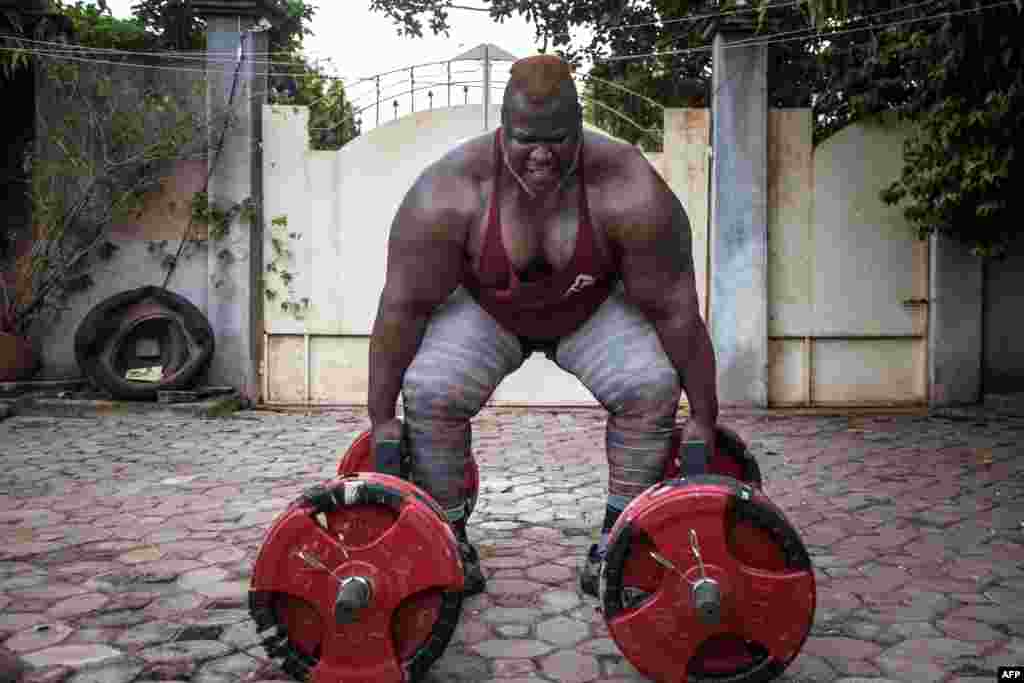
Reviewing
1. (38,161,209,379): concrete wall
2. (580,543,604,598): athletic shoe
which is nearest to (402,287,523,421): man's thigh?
(580,543,604,598): athletic shoe

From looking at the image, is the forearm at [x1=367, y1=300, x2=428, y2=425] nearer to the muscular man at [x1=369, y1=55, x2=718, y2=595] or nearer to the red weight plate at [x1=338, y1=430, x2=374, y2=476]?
the muscular man at [x1=369, y1=55, x2=718, y2=595]

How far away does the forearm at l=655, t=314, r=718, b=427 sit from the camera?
2771 mm

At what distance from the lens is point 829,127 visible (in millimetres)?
9148

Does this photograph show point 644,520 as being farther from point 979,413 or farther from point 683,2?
point 683,2

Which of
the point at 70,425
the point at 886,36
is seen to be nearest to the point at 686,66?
the point at 886,36

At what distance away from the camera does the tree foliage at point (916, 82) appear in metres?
6.43

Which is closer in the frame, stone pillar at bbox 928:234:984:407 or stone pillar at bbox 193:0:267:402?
stone pillar at bbox 928:234:984:407

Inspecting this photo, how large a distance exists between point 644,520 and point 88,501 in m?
3.45

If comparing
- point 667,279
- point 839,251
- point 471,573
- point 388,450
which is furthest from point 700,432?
point 839,251

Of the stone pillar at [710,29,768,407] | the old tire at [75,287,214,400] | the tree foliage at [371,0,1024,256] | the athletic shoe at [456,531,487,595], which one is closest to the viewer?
the athletic shoe at [456,531,487,595]

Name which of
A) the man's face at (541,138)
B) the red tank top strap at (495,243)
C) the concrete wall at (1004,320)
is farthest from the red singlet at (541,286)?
the concrete wall at (1004,320)

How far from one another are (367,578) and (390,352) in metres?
0.74

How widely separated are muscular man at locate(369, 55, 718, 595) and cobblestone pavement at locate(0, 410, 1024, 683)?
690 millimetres

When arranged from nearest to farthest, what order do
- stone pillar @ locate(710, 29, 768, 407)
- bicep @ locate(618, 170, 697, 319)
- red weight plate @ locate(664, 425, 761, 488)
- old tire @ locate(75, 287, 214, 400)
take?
bicep @ locate(618, 170, 697, 319) → red weight plate @ locate(664, 425, 761, 488) → old tire @ locate(75, 287, 214, 400) → stone pillar @ locate(710, 29, 768, 407)
